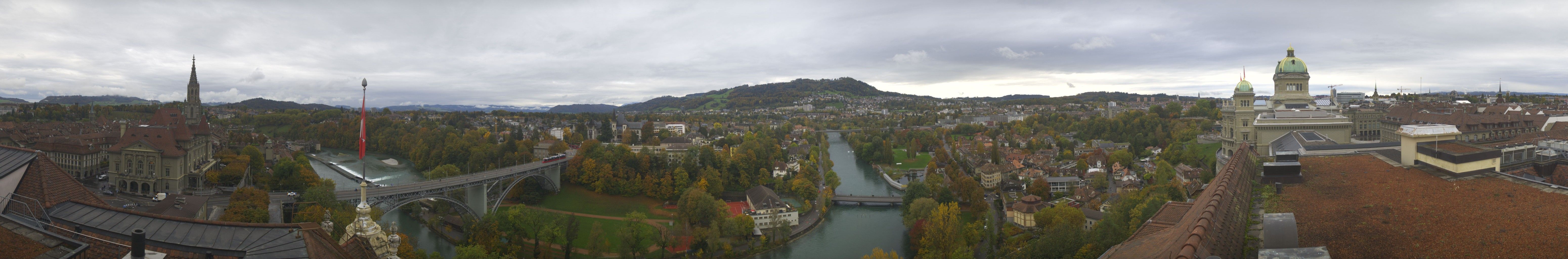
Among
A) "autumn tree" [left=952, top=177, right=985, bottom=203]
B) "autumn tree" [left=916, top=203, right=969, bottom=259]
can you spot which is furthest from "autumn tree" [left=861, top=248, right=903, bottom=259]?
"autumn tree" [left=952, top=177, right=985, bottom=203]

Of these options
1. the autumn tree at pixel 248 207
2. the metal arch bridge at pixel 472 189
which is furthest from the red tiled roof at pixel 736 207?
the autumn tree at pixel 248 207

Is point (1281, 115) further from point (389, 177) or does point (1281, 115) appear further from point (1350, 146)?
point (389, 177)

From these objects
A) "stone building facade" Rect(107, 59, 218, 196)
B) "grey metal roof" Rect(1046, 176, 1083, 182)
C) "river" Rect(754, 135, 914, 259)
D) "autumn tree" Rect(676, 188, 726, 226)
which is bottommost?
"river" Rect(754, 135, 914, 259)

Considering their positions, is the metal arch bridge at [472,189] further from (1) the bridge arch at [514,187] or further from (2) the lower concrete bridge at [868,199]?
(2) the lower concrete bridge at [868,199]

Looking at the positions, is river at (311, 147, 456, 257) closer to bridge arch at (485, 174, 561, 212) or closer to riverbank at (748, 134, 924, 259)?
bridge arch at (485, 174, 561, 212)

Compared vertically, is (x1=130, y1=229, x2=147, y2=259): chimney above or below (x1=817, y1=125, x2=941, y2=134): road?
above
